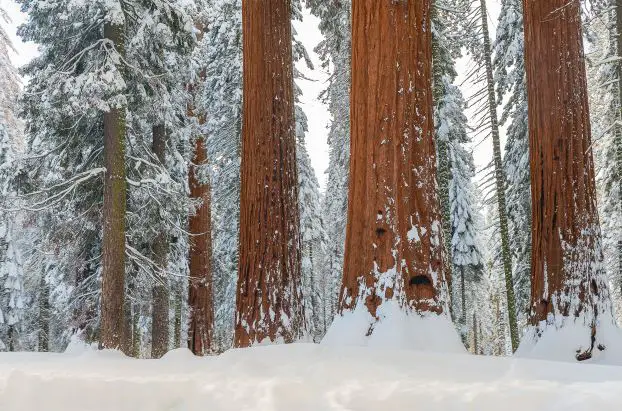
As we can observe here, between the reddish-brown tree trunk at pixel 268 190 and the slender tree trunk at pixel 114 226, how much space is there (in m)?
3.24

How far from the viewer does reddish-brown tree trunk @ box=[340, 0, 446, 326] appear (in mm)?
4043

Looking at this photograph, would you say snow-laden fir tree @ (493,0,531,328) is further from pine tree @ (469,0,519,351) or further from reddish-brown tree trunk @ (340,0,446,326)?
reddish-brown tree trunk @ (340,0,446,326)

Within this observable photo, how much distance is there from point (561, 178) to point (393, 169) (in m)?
1.99

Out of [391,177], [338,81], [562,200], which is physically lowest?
[562,200]

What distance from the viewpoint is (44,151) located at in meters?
10.1

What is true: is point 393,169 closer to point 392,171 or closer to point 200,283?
point 392,171

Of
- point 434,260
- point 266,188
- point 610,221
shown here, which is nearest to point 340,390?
point 434,260

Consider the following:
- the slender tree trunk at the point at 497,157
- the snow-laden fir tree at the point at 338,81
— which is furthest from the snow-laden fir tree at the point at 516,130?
the snow-laden fir tree at the point at 338,81

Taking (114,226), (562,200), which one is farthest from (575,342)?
(114,226)

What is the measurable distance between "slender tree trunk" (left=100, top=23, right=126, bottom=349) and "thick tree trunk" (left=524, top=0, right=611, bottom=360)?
6175 mm

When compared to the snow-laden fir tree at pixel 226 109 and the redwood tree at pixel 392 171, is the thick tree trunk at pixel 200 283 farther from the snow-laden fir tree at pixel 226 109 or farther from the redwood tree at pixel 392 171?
the redwood tree at pixel 392 171

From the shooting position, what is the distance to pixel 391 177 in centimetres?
418

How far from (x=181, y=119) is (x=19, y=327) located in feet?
66.6

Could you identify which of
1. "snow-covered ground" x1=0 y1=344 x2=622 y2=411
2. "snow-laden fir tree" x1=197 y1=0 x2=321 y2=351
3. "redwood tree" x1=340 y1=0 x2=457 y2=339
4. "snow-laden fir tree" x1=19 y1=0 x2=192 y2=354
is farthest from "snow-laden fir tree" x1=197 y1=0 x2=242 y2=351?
"snow-covered ground" x1=0 y1=344 x2=622 y2=411
